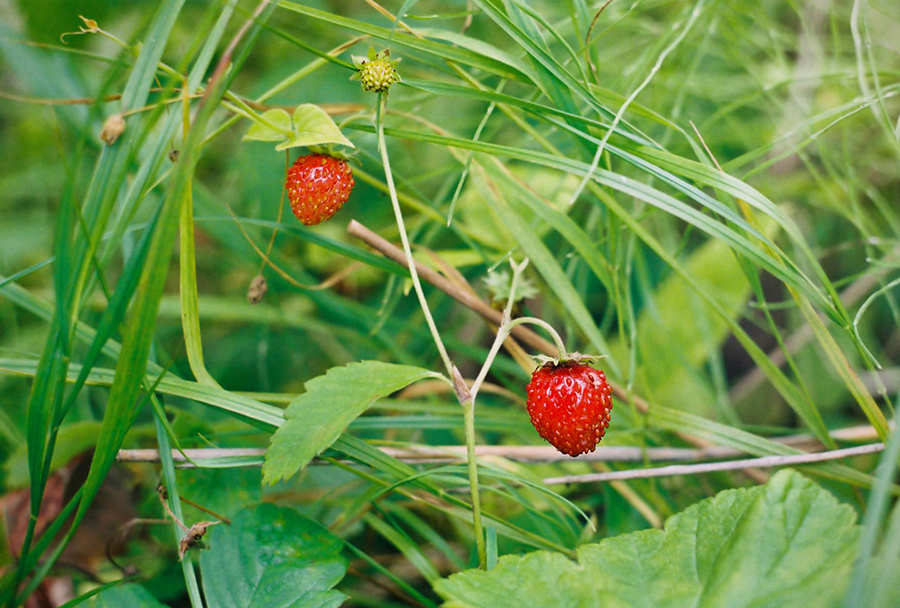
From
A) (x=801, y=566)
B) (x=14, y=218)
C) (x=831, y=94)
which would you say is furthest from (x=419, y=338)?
(x=831, y=94)

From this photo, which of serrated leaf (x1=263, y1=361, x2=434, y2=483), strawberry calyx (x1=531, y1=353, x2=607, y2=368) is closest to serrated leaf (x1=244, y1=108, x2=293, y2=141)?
serrated leaf (x1=263, y1=361, x2=434, y2=483)

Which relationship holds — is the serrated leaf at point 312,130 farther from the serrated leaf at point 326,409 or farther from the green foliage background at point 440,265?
the serrated leaf at point 326,409

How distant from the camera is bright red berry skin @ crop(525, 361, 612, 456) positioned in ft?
2.27

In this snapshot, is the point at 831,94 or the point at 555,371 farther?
the point at 831,94

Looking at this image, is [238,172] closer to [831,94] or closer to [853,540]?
[853,540]

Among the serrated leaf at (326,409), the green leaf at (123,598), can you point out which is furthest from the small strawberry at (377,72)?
the green leaf at (123,598)

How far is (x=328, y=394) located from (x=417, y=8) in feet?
4.72

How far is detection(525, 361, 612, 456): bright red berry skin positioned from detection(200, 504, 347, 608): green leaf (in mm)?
293

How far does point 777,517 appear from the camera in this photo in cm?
61

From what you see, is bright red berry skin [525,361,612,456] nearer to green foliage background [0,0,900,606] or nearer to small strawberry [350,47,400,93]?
green foliage background [0,0,900,606]

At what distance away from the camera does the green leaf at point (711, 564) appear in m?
0.56

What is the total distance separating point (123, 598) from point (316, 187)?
1.70 ft

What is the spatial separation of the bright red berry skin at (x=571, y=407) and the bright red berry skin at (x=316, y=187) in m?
0.32

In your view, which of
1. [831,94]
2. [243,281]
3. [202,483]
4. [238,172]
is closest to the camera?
[202,483]
